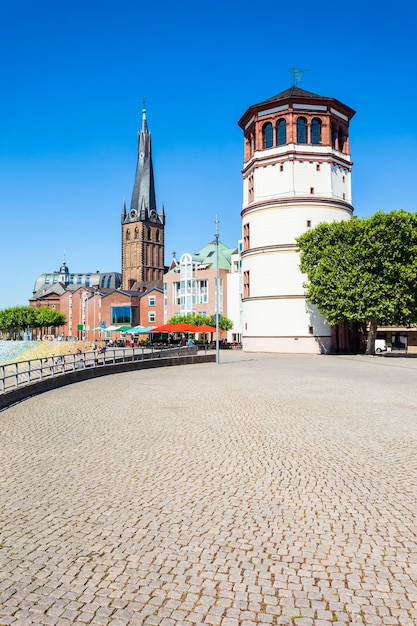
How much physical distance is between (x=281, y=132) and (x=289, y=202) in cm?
731

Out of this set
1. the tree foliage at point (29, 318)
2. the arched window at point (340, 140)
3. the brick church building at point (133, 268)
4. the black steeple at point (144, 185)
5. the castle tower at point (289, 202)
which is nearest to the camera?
the castle tower at point (289, 202)

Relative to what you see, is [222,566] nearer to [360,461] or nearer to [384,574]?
[384,574]

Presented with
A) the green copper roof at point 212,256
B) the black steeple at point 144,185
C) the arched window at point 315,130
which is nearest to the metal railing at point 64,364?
the arched window at point 315,130

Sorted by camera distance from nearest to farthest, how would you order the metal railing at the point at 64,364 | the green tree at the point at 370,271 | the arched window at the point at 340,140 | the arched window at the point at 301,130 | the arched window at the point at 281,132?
the metal railing at the point at 64,364
the green tree at the point at 370,271
the arched window at the point at 301,130
the arched window at the point at 281,132
the arched window at the point at 340,140

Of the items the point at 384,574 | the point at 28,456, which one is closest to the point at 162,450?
the point at 28,456

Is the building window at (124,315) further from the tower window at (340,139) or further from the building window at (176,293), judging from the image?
the tower window at (340,139)

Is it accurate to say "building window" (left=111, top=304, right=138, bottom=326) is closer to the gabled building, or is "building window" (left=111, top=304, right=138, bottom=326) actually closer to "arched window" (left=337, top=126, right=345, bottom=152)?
the gabled building

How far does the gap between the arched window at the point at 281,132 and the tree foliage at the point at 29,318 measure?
83.7m

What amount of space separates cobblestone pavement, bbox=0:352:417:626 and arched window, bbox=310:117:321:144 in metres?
41.7

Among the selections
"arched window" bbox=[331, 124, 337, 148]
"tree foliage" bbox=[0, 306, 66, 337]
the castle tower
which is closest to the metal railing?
the castle tower

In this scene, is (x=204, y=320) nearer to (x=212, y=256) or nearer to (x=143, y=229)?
(x=212, y=256)

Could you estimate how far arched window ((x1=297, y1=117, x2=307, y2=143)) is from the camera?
5000 centimetres

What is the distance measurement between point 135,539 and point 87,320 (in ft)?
353

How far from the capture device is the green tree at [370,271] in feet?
131
